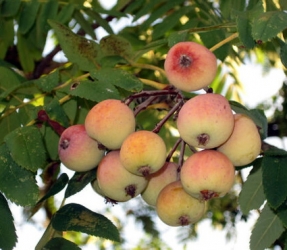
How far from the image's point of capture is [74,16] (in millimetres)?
2695

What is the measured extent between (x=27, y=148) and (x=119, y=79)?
1.04ft

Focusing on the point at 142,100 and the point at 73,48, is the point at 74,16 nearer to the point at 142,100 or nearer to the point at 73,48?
the point at 73,48

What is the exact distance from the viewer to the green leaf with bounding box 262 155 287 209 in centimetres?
167

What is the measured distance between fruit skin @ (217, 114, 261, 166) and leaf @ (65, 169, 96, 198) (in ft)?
1.43

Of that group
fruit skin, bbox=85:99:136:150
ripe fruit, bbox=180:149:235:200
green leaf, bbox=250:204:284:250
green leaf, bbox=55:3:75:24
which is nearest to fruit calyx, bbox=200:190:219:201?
ripe fruit, bbox=180:149:235:200

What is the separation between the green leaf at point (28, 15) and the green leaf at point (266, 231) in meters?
1.14

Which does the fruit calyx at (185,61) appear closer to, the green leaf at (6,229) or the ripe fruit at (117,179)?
the ripe fruit at (117,179)

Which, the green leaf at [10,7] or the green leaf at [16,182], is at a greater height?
the green leaf at [10,7]

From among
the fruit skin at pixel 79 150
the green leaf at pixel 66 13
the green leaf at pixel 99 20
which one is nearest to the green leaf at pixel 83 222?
the fruit skin at pixel 79 150

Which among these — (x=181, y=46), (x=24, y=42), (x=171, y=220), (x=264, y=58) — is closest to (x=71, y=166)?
(x=171, y=220)

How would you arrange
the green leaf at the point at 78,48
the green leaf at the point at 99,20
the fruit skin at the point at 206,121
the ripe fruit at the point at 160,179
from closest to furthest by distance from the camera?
the fruit skin at the point at 206,121, the ripe fruit at the point at 160,179, the green leaf at the point at 78,48, the green leaf at the point at 99,20

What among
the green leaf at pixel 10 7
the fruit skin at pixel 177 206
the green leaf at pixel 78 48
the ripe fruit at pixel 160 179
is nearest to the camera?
the fruit skin at pixel 177 206

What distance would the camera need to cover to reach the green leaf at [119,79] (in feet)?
5.99

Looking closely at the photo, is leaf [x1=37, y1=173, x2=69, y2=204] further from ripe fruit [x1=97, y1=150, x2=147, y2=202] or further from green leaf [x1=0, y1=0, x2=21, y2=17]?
green leaf [x1=0, y1=0, x2=21, y2=17]
